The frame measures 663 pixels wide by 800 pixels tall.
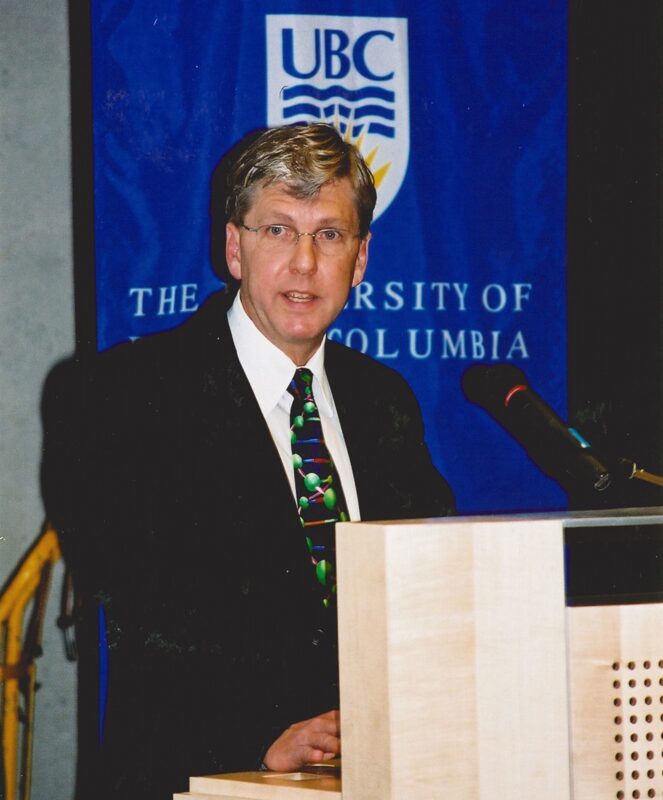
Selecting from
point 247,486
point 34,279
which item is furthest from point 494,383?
point 34,279

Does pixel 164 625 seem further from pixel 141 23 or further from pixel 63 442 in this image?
pixel 141 23

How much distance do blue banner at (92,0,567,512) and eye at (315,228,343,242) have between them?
17.2 inches

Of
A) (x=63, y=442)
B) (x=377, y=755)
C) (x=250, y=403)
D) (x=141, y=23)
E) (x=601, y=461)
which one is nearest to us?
(x=377, y=755)

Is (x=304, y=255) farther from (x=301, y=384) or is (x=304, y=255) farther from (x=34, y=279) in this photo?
(x=34, y=279)

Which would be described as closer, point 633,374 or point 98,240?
point 98,240

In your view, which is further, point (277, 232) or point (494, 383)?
point (277, 232)

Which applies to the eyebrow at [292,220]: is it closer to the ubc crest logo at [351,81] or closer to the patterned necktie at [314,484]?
the patterned necktie at [314,484]

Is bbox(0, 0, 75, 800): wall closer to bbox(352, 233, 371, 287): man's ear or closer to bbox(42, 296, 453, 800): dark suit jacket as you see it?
bbox(42, 296, 453, 800): dark suit jacket

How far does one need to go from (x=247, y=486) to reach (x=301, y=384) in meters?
0.33

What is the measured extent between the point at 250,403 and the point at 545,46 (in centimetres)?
135

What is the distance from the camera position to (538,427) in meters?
1.52

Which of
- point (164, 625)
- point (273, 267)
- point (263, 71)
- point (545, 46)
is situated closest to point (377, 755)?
point (164, 625)

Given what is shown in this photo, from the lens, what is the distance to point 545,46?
278 centimetres

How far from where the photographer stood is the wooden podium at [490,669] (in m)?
0.97
